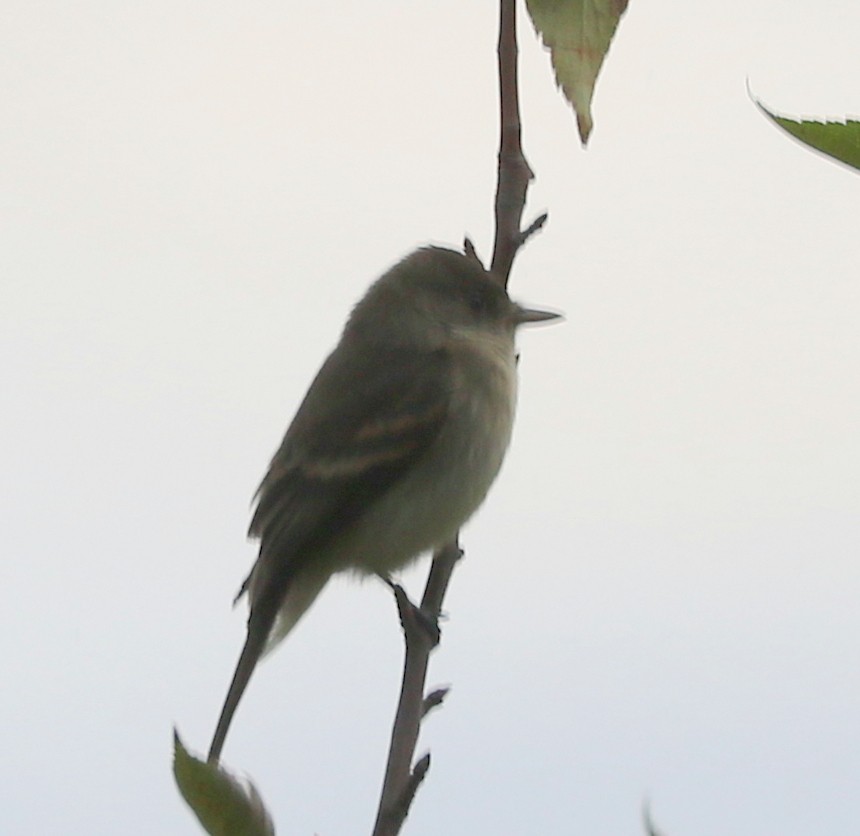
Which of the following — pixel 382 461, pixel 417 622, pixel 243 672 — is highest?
pixel 382 461

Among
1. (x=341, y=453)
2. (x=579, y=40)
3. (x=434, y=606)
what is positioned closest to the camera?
(x=579, y=40)

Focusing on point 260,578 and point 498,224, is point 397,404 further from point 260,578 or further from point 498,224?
point 498,224

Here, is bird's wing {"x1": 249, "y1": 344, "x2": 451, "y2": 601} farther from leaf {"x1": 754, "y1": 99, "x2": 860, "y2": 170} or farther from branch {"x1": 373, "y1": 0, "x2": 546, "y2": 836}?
leaf {"x1": 754, "y1": 99, "x2": 860, "y2": 170}

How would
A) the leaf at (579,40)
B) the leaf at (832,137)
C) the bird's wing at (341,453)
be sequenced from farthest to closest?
the bird's wing at (341,453)
the leaf at (579,40)
the leaf at (832,137)

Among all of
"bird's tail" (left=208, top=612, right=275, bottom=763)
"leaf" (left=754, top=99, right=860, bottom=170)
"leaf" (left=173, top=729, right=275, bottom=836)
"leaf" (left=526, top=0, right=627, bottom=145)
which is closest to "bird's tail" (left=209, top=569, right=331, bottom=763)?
"bird's tail" (left=208, top=612, right=275, bottom=763)

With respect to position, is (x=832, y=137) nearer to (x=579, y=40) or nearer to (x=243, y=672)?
(x=579, y=40)

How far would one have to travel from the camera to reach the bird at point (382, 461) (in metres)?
3.67

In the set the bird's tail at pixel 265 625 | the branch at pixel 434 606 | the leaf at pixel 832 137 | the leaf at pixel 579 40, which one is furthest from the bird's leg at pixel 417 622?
the leaf at pixel 832 137

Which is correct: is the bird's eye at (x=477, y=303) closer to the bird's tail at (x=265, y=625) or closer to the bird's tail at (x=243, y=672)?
the bird's tail at (x=265, y=625)

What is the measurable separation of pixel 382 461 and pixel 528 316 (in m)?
0.78

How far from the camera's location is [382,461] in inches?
148

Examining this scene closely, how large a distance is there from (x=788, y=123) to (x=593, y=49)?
0.97 feet

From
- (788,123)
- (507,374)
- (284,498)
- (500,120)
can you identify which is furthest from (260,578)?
(788,123)

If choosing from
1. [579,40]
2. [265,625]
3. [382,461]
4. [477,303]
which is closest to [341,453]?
[382,461]
